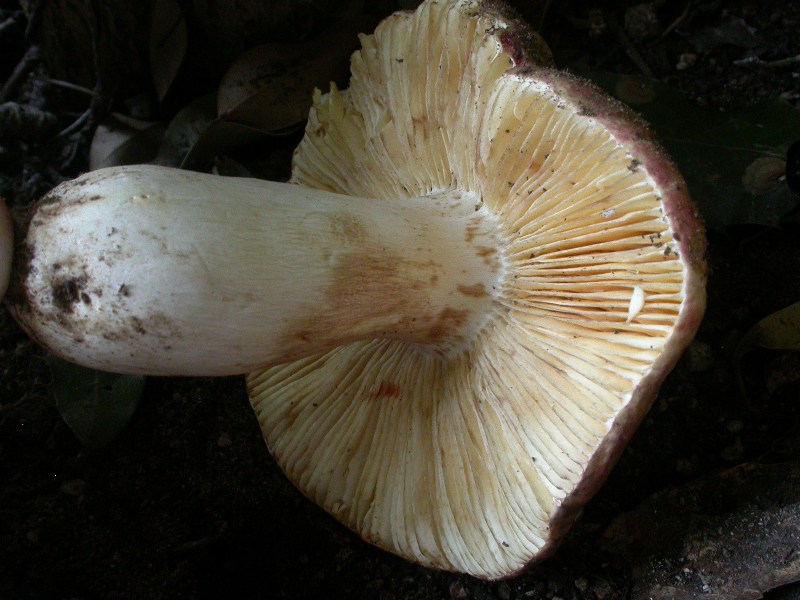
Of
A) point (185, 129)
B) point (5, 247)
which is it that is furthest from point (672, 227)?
point (185, 129)

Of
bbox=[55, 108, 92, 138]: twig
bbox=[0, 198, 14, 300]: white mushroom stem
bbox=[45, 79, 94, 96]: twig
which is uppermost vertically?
bbox=[0, 198, 14, 300]: white mushroom stem

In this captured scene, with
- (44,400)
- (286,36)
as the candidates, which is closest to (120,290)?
(44,400)

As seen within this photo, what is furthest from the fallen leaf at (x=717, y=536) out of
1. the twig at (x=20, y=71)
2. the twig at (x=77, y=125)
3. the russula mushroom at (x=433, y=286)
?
the twig at (x=20, y=71)

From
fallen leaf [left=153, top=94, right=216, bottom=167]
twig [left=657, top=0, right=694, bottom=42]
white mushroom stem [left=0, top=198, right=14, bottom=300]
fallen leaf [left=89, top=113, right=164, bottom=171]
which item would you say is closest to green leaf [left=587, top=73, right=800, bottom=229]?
twig [left=657, top=0, right=694, bottom=42]

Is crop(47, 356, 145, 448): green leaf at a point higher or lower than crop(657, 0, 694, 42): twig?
higher

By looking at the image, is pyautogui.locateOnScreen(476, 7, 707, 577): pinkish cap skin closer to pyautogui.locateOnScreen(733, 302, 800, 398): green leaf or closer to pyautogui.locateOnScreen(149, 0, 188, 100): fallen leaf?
pyautogui.locateOnScreen(733, 302, 800, 398): green leaf

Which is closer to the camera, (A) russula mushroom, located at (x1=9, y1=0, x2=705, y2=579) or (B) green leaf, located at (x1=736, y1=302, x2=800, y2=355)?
(A) russula mushroom, located at (x1=9, y1=0, x2=705, y2=579)

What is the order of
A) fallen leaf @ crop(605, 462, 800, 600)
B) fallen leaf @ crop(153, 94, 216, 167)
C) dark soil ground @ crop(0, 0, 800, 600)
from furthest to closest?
fallen leaf @ crop(153, 94, 216, 167), dark soil ground @ crop(0, 0, 800, 600), fallen leaf @ crop(605, 462, 800, 600)
